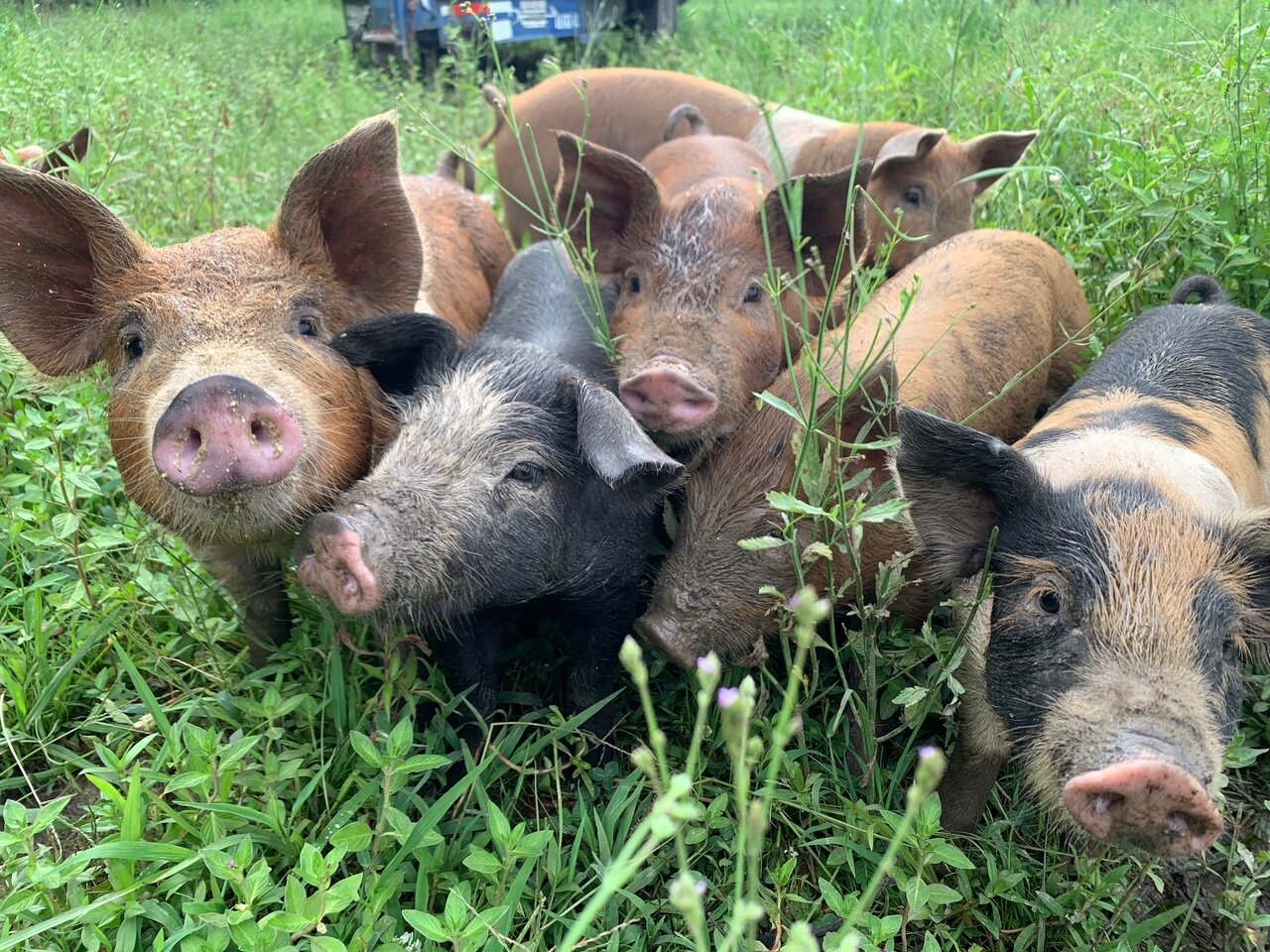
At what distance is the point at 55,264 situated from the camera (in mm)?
2781

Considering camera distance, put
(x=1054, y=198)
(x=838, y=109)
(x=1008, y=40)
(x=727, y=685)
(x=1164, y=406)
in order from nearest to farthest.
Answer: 1. (x=727, y=685)
2. (x=1164, y=406)
3. (x=1054, y=198)
4. (x=1008, y=40)
5. (x=838, y=109)

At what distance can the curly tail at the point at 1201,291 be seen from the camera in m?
3.61

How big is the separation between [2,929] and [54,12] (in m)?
3.59

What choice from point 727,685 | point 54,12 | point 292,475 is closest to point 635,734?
point 727,685

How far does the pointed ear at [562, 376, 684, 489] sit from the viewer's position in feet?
7.52

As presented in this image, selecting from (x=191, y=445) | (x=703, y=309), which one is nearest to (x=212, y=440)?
(x=191, y=445)

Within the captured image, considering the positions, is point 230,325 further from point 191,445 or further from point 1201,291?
point 1201,291

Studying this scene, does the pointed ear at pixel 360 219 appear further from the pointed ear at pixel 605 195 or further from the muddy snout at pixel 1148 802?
the muddy snout at pixel 1148 802

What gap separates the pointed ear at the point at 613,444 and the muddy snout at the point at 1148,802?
1.07 meters

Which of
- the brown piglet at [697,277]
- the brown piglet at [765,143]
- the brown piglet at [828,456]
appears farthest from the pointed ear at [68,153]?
the brown piglet at [828,456]

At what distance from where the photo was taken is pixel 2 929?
7.03ft

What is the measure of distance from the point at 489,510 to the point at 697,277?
1.24 m

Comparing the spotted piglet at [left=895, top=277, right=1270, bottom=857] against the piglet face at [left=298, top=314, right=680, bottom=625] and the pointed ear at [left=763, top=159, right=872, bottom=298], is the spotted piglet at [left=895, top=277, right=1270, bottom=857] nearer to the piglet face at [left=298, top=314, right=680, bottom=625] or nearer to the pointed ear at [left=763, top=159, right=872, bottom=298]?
the piglet face at [left=298, top=314, right=680, bottom=625]

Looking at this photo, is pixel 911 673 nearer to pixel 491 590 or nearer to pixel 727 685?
pixel 727 685
